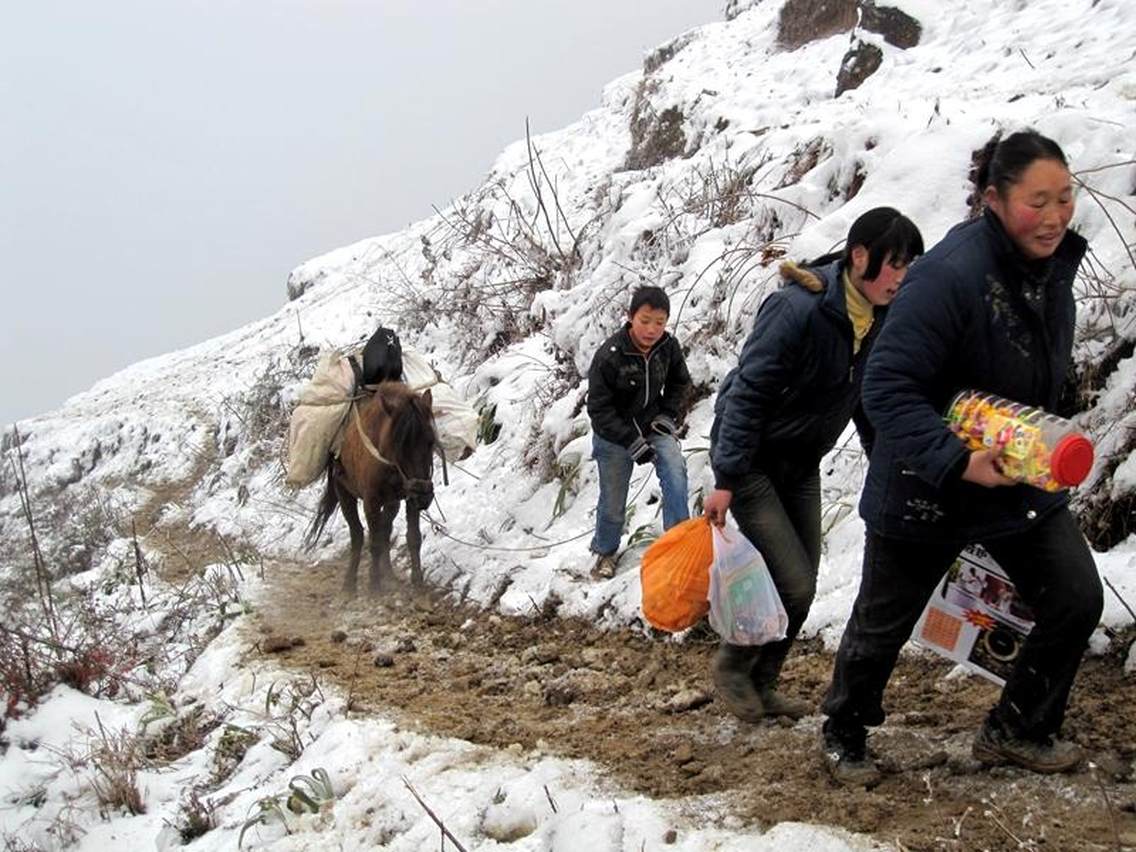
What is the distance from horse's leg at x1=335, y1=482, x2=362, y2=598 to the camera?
7723mm

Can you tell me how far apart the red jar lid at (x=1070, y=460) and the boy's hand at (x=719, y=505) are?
1295 mm

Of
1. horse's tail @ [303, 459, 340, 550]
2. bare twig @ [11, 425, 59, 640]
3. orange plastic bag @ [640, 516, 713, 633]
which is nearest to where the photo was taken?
orange plastic bag @ [640, 516, 713, 633]

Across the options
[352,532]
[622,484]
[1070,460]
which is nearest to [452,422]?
[352,532]

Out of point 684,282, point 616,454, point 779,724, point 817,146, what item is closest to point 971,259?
point 779,724

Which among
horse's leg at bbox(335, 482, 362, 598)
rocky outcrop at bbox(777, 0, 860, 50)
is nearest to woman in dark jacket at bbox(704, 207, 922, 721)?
horse's leg at bbox(335, 482, 362, 598)

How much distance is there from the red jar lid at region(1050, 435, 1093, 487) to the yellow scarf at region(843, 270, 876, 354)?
1.08 metres

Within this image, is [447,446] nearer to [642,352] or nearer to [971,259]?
[642,352]

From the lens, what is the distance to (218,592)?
25.5 feet

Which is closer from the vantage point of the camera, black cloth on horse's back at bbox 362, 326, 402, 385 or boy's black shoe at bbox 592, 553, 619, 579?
boy's black shoe at bbox 592, 553, 619, 579

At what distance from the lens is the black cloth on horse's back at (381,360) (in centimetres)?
756

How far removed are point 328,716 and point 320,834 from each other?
1.05 m

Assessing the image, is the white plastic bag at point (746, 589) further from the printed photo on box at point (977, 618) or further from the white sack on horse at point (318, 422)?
the white sack on horse at point (318, 422)

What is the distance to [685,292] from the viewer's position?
7.83 meters

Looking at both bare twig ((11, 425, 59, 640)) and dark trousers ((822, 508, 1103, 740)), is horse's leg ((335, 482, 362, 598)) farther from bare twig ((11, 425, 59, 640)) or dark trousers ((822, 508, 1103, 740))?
dark trousers ((822, 508, 1103, 740))
